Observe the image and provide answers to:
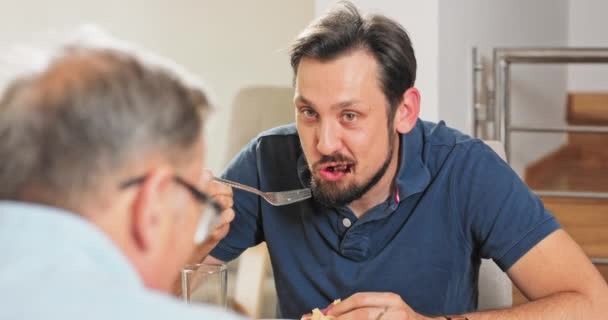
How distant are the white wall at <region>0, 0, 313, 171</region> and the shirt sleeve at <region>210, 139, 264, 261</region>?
2.52ft

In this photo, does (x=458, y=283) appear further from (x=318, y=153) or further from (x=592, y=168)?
(x=592, y=168)

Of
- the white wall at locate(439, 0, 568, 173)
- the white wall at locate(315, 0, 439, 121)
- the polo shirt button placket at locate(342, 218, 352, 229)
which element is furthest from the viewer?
the white wall at locate(439, 0, 568, 173)

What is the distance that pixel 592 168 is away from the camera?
18.1 ft

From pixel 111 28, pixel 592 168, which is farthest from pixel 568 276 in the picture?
pixel 592 168

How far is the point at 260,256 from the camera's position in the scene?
2430mm

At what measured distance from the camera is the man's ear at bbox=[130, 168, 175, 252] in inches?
30.8

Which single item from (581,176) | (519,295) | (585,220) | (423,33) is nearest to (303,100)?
(423,33)

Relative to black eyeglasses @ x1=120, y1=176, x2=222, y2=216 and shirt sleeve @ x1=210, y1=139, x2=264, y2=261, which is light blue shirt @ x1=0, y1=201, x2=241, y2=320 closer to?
black eyeglasses @ x1=120, y1=176, x2=222, y2=216

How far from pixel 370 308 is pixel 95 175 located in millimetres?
762

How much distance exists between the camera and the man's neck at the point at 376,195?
1777 mm

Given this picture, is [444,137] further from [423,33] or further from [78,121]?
[78,121]

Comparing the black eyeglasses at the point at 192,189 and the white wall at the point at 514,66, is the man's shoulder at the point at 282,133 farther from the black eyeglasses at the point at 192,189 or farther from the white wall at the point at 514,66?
the black eyeglasses at the point at 192,189

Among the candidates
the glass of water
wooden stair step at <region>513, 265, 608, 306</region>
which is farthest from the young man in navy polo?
wooden stair step at <region>513, 265, 608, 306</region>

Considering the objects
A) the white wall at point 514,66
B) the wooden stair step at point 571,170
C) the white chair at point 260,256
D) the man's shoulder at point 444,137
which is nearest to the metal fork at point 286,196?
the man's shoulder at point 444,137
